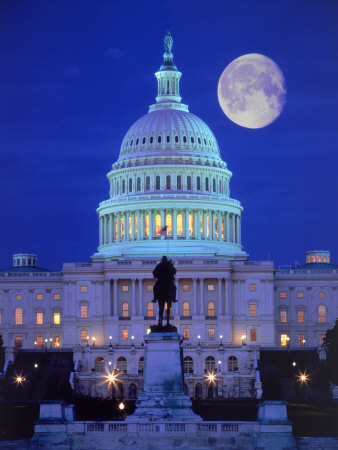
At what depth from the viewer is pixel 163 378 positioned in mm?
90938

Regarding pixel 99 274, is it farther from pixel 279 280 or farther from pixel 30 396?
pixel 30 396

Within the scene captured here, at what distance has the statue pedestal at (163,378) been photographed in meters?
89.2

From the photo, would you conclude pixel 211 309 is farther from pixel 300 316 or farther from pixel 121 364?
pixel 121 364

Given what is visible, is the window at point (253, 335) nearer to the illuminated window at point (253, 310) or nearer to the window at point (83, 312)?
the illuminated window at point (253, 310)

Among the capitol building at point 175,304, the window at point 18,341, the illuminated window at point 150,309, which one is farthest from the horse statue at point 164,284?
the window at point 18,341

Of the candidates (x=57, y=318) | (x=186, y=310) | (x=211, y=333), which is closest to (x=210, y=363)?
(x=211, y=333)

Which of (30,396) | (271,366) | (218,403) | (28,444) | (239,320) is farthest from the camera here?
(239,320)

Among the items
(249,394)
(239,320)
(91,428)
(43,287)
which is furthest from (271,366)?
(91,428)

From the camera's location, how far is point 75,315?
618ft

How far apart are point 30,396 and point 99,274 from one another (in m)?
44.5

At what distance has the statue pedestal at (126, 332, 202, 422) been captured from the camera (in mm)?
89188

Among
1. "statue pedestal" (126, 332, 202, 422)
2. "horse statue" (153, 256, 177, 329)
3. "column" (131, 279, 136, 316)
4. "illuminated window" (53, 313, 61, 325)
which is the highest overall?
"column" (131, 279, 136, 316)

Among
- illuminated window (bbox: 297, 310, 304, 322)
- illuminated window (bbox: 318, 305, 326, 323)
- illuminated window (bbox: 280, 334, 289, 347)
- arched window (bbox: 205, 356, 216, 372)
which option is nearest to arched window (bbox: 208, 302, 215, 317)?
illuminated window (bbox: 280, 334, 289, 347)

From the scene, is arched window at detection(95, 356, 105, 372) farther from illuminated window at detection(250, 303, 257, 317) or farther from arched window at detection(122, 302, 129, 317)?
illuminated window at detection(250, 303, 257, 317)
